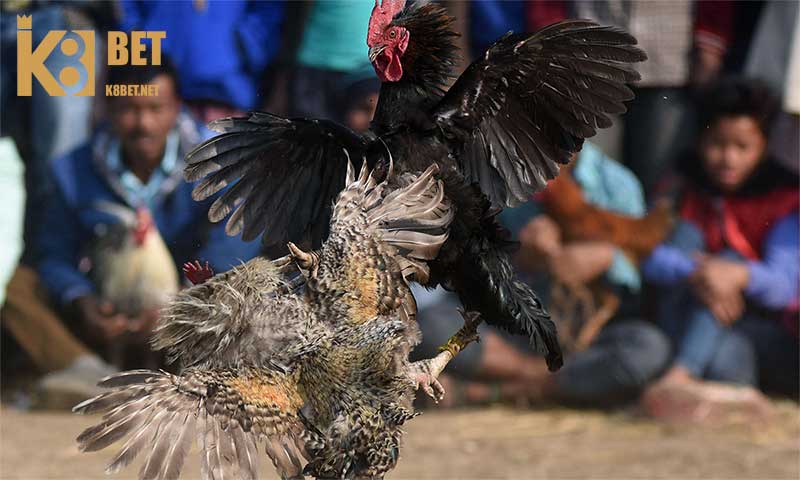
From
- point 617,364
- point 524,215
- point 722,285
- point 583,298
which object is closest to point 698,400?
point 617,364

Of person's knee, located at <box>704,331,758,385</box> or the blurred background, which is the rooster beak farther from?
person's knee, located at <box>704,331,758,385</box>

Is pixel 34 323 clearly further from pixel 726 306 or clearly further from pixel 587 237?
pixel 726 306

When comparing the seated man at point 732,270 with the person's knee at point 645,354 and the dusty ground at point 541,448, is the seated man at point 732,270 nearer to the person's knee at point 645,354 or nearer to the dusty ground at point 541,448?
the person's knee at point 645,354

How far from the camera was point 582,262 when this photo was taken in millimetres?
6824

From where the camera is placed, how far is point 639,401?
22.0ft

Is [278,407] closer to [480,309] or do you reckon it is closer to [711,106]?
[480,309]

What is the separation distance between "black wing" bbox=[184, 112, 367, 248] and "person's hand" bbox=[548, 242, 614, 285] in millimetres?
3189

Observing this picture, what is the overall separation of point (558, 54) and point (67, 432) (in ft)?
13.1

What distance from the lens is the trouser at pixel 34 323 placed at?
22.9 ft

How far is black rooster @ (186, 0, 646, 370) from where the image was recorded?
11.9ft

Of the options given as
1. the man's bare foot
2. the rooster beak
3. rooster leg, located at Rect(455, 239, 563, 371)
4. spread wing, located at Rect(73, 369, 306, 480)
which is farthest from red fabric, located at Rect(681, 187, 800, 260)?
spread wing, located at Rect(73, 369, 306, 480)

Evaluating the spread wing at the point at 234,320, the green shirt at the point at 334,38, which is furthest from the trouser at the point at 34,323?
the spread wing at the point at 234,320

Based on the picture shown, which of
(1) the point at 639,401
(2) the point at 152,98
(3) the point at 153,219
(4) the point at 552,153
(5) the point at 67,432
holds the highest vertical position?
(4) the point at 552,153

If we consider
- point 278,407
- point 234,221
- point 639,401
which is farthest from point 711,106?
point 278,407
